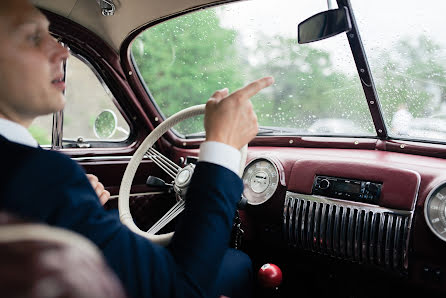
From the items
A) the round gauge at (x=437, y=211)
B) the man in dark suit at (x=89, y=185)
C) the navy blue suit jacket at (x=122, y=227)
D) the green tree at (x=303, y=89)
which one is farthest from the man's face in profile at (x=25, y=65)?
the green tree at (x=303, y=89)

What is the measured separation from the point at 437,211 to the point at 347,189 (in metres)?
0.40

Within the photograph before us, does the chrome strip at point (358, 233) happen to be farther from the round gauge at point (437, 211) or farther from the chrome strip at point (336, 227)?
the round gauge at point (437, 211)

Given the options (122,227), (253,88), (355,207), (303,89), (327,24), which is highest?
(327,24)

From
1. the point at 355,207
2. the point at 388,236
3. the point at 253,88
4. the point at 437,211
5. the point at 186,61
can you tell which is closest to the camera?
the point at 253,88

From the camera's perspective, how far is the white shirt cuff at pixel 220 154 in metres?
1.02

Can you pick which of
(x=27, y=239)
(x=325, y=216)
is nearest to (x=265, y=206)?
(x=325, y=216)

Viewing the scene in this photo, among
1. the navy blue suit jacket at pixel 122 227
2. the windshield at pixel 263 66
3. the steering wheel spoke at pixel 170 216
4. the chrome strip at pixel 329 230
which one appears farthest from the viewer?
the windshield at pixel 263 66

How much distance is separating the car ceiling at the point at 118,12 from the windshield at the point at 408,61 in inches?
36.6

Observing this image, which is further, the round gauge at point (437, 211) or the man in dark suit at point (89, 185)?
the round gauge at point (437, 211)

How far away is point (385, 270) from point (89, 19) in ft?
7.53

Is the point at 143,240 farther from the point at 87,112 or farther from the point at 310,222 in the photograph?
the point at 87,112

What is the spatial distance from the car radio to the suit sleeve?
98 centimetres

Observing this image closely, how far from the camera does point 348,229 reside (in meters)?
1.82

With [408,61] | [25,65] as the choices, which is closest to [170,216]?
[25,65]
